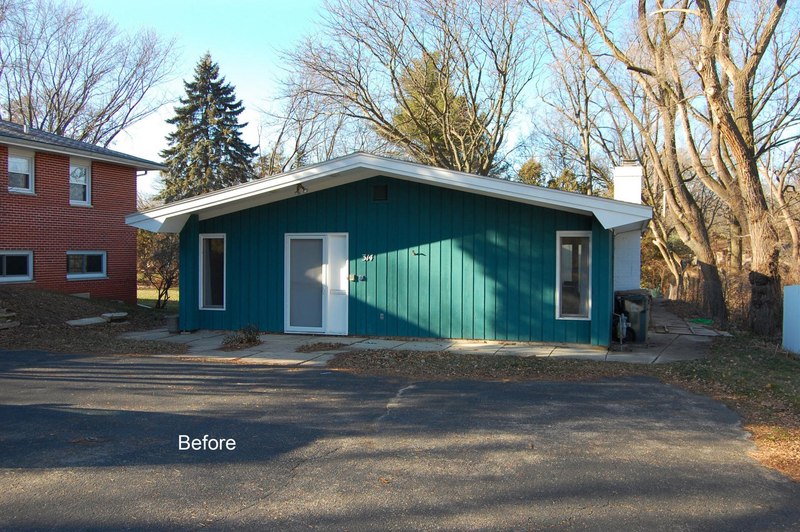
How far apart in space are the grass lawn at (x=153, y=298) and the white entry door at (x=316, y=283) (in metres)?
8.81

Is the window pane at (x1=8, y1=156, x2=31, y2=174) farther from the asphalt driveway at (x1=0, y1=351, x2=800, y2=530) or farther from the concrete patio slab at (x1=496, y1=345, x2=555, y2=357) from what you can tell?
the concrete patio slab at (x1=496, y1=345, x2=555, y2=357)

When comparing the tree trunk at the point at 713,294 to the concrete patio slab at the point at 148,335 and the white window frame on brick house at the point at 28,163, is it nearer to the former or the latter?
the concrete patio slab at the point at 148,335

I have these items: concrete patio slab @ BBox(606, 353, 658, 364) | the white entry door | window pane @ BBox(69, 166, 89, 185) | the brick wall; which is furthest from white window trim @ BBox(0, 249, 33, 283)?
concrete patio slab @ BBox(606, 353, 658, 364)

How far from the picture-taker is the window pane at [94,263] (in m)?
19.1

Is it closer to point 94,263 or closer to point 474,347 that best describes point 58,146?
point 94,263

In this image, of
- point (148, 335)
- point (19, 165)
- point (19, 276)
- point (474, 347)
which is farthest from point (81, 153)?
point (474, 347)

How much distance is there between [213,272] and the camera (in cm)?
1338

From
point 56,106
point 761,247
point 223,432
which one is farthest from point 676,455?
point 56,106

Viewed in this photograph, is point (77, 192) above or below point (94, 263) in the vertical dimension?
above

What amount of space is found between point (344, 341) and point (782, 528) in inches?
351

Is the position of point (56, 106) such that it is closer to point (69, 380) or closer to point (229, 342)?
point (229, 342)

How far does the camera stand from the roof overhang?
646 inches

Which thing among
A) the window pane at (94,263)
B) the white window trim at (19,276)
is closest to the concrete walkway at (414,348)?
the white window trim at (19,276)

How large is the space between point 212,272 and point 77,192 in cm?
827
